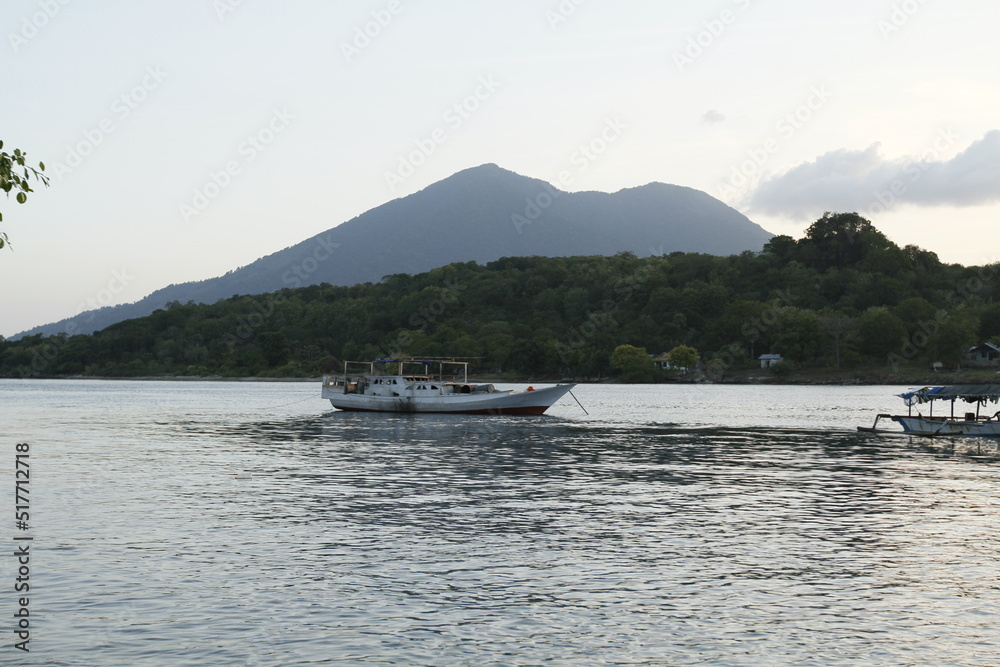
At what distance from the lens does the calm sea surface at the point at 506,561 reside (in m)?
15.0

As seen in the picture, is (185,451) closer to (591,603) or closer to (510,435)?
(510,435)

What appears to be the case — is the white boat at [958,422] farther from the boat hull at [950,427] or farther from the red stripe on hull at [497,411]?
the red stripe on hull at [497,411]

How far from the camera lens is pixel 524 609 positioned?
1708cm

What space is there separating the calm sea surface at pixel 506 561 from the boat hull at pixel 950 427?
16416 mm

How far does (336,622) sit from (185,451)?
3915 centimetres

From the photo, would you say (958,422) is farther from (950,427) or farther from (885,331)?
(885,331)

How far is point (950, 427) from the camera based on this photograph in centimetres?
6253

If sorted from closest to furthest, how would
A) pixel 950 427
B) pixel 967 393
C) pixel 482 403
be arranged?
1. pixel 967 393
2. pixel 950 427
3. pixel 482 403

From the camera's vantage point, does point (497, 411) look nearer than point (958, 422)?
No

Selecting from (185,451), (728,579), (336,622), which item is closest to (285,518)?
(336,622)

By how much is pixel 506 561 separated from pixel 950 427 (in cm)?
5186

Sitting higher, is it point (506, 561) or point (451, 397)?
point (451, 397)

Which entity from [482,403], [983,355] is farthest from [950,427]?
[983,355]

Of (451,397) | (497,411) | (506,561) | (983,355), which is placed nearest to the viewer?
(506,561)
